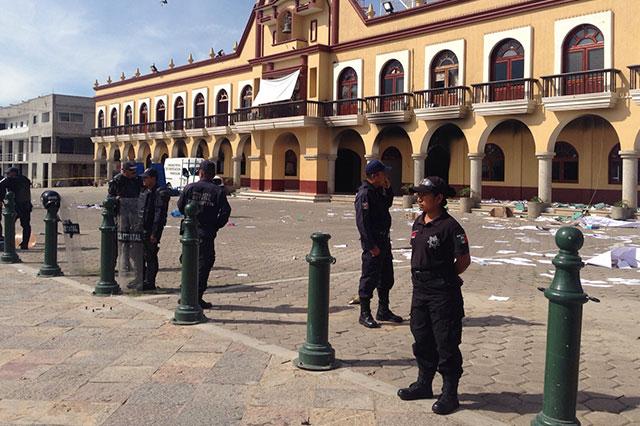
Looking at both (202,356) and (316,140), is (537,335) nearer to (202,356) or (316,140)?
(202,356)

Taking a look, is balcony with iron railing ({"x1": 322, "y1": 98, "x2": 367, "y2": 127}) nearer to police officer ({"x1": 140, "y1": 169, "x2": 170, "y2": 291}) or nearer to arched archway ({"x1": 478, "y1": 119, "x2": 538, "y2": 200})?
arched archway ({"x1": 478, "y1": 119, "x2": 538, "y2": 200})

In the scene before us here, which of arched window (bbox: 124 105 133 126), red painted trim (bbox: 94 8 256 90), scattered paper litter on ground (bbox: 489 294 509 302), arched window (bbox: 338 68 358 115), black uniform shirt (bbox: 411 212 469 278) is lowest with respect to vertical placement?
scattered paper litter on ground (bbox: 489 294 509 302)

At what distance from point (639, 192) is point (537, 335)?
20198 mm

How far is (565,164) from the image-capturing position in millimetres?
25891

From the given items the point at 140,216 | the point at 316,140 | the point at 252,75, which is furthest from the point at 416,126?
the point at 140,216

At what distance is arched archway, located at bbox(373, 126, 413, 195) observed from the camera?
3114 centimetres

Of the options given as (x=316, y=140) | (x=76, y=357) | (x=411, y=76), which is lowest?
(x=76, y=357)

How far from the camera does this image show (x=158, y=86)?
45.1 m

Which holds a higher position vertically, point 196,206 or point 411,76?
point 411,76

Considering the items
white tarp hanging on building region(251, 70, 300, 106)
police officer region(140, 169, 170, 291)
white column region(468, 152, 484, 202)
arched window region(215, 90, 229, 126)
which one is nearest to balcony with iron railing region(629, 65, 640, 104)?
white column region(468, 152, 484, 202)

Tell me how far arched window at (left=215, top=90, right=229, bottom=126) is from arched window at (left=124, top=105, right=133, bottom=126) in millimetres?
12093

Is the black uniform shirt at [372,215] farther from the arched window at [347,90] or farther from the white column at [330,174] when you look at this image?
the white column at [330,174]

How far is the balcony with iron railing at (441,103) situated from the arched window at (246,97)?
1323 centimetres

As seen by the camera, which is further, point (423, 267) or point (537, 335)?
point (537, 335)
